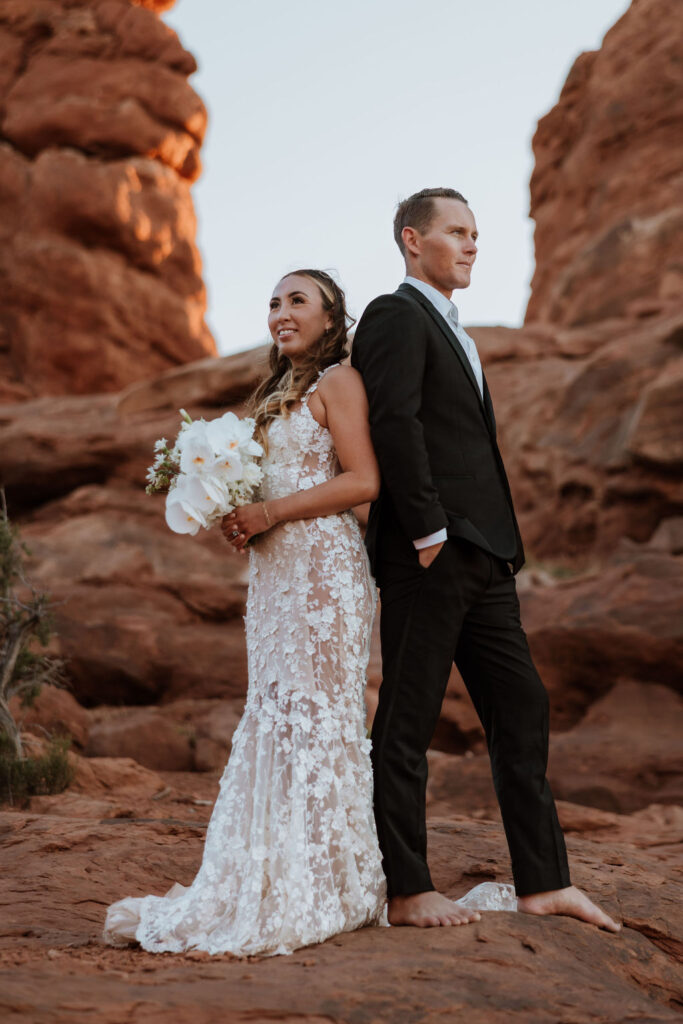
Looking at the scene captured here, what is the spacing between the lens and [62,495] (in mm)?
15711

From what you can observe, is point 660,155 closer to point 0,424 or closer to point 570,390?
point 570,390

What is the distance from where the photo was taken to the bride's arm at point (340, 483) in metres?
3.58

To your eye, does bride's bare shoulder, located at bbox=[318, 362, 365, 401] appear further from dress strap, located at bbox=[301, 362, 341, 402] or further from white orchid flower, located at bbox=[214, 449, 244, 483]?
white orchid flower, located at bbox=[214, 449, 244, 483]

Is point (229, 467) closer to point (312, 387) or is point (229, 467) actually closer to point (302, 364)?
point (312, 387)

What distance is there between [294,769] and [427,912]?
0.64 metres

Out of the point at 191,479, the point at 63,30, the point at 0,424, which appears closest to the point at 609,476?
the point at 0,424

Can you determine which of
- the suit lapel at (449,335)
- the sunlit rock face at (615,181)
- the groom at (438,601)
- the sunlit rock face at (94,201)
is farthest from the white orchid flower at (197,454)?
the sunlit rock face at (94,201)

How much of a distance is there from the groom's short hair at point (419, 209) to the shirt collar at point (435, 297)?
0.20 meters

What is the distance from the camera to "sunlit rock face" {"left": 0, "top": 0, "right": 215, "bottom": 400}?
78.4 feet

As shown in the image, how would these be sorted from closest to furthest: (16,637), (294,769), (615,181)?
1. (294,769)
2. (16,637)
3. (615,181)

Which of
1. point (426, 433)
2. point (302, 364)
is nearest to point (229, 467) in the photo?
point (302, 364)

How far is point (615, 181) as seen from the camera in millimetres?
21984

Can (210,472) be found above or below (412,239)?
below

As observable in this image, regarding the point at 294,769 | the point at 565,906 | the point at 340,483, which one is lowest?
the point at 565,906
